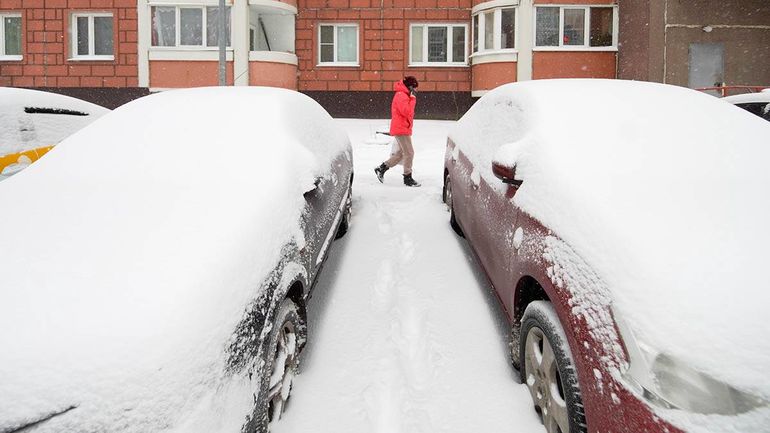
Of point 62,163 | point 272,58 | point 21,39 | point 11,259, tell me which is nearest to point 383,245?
point 62,163

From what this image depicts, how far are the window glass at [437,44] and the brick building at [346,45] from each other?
3cm

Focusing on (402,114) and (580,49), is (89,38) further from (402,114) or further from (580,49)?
(580,49)

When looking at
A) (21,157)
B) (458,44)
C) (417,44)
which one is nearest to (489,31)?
(458,44)

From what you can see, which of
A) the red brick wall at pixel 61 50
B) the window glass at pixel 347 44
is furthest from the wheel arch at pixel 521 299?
the red brick wall at pixel 61 50

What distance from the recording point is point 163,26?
54.8 ft

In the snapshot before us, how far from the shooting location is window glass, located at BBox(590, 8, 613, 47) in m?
16.4

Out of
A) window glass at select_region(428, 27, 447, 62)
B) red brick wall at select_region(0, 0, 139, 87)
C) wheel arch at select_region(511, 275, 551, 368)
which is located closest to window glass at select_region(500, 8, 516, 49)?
window glass at select_region(428, 27, 447, 62)

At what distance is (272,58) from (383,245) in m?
12.3

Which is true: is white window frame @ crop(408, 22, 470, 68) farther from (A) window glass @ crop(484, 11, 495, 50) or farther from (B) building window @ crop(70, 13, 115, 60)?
(B) building window @ crop(70, 13, 115, 60)

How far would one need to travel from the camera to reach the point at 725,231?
2141mm

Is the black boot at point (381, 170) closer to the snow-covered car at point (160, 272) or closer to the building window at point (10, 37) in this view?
the snow-covered car at point (160, 272)

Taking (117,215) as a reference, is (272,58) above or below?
above

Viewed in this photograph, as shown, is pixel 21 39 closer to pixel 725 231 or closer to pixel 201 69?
pixel 201 69

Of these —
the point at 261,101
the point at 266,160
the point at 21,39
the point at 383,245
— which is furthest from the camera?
the point at 21,39
